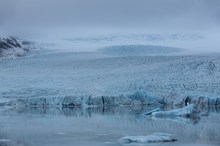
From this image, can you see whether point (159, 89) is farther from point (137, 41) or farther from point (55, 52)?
point (137, 41)

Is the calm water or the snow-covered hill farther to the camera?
the snow-covered hill

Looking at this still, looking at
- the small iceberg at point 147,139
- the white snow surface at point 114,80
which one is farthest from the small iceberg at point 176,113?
the small iceberg at point 147,139

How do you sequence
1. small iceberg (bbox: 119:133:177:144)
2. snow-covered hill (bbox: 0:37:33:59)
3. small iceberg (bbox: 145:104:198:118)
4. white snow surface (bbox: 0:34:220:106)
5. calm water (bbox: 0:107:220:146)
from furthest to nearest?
snow-covered hill (bbox: 0:37:33:59) → white snow surface (bbox: 0:34:220:106) → small iceberg (bbox: 145:104:198:118) → calm water (bbox: 0:107:220:146) → small iceberg (bbox: 119:133:177:144)

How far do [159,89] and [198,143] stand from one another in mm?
18586

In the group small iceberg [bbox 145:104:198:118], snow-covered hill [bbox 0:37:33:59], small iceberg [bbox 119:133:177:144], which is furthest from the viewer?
snow-covered hill [bbox 0:37:33:59]

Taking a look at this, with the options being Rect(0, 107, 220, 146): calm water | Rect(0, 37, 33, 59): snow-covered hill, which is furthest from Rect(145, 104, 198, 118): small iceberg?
Rect(0, 37, 33, 59): snow-covered hill

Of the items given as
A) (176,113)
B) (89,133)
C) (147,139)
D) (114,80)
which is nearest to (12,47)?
(114,80)

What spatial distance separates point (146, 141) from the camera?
11.6 m

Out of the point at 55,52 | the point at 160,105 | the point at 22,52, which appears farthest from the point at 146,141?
the point at 22,52

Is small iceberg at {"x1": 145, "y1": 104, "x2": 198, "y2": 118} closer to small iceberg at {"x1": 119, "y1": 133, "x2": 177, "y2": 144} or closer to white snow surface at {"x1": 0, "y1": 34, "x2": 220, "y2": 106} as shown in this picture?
white snow surface at {"x1": 0, "y1": 34, "x2": 220, "y2": 106}

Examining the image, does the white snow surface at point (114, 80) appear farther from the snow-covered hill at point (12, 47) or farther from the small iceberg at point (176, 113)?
the snow-covered hill at point (12, 47)

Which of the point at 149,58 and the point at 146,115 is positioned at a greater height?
the point at 149,58

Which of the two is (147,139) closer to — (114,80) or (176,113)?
(176,113)

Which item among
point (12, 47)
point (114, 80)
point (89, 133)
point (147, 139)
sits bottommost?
point (89, 133)
